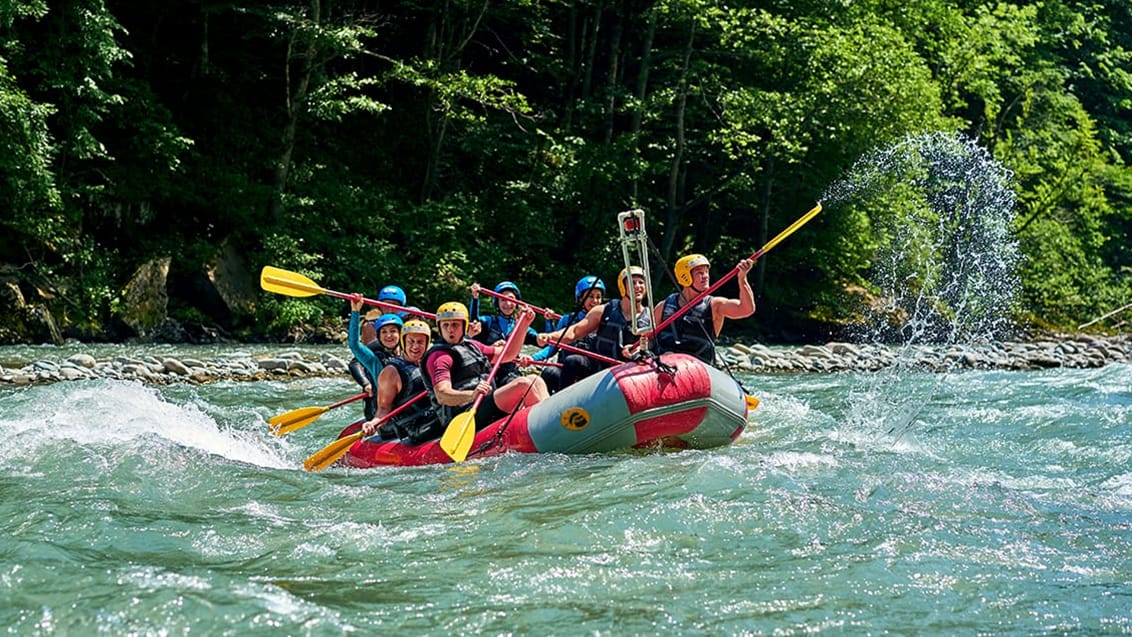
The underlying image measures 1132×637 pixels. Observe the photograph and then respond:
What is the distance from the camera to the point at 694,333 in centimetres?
832

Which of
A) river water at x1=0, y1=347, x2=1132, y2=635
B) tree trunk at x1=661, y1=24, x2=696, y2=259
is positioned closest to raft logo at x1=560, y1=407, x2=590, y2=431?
river water at x1=0, y1=347, x2=1132, y2=635

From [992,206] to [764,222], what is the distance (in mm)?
5279

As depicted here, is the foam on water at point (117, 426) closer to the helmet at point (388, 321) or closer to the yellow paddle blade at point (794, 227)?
the helmet at point (388, 321)

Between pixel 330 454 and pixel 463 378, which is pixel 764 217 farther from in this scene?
pixel 330 454

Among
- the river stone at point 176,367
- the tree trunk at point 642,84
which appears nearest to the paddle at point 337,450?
the river stone at point 176,367

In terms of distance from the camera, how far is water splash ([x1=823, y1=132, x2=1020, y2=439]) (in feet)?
71.4

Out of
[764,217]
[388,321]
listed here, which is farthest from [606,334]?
[764,217]

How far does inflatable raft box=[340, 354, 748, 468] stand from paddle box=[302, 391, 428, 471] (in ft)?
1.07

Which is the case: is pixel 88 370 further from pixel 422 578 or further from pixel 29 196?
pixel 422 578

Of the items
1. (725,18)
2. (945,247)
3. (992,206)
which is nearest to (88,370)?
(725,18)

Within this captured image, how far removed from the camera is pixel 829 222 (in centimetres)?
2295

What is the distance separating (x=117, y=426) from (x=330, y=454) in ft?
5.67

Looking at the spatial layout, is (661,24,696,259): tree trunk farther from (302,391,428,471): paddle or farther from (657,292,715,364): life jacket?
(302,391,428,471): paddle

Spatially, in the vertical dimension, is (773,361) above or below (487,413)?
below
